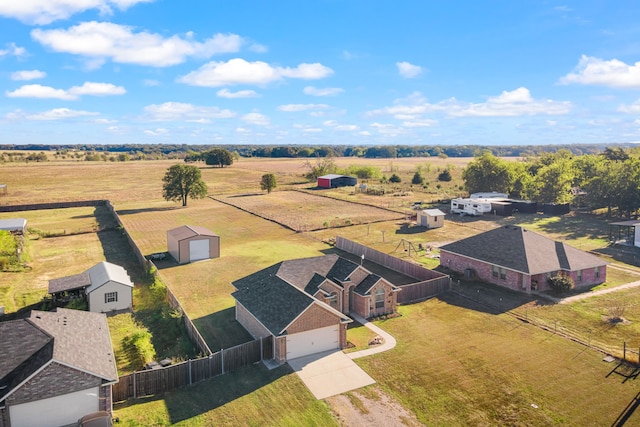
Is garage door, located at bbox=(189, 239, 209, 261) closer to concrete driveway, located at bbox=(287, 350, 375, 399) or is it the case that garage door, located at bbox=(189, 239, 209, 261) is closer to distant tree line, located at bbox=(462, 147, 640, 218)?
concrete driveway, located at bbox=(287, 350, 375, 399)

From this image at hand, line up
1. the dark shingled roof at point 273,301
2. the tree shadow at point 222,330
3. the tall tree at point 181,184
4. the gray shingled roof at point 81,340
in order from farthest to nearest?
the tall tree at point 181,184 < the tree shadow at point 222,330 < the dark shingled roof at point 273,301 < the gray shingled roof at point 81,340

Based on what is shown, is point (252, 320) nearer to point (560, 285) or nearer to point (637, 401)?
point (637, 401)

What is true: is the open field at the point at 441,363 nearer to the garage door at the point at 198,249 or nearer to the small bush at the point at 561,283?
the garage door at the point at 198,249

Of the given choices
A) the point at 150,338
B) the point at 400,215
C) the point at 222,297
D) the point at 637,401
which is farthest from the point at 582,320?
the point at 400,215

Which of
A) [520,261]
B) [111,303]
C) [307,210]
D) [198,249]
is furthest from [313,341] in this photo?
[307,210]

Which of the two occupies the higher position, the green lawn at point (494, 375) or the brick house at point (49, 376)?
the brick house at point (49, 376)

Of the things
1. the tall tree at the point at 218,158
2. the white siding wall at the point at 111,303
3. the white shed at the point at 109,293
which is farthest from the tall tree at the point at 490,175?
the tall tree at the point at 218,158
